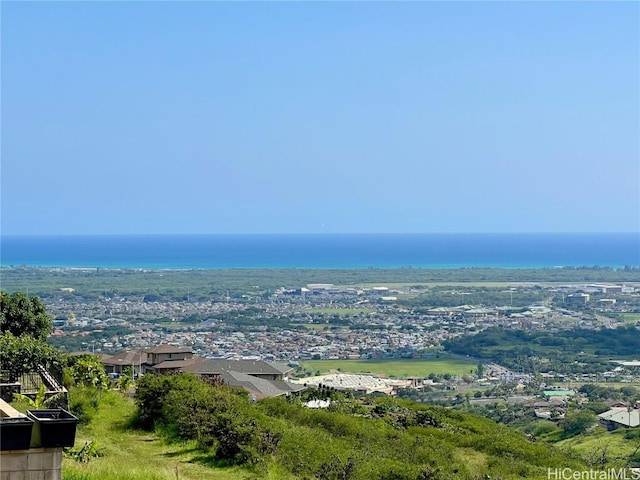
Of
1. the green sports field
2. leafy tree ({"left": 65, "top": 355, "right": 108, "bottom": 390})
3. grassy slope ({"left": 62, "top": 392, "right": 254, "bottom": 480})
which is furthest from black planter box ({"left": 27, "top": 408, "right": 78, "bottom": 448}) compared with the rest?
the green sports field

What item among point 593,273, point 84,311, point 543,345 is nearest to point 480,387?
point 543,345

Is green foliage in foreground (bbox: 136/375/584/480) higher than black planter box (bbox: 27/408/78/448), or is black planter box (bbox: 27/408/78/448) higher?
black planter box (bbox: 27/408/78/448)

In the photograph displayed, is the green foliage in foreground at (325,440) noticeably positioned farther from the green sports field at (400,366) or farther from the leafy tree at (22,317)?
the green sports field at (400,366)

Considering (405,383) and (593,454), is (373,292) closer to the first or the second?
(405,383)

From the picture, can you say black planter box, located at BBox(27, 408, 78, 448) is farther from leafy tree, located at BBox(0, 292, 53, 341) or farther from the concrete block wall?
leafy tree, located at BBox(0, 292, 53, 341)

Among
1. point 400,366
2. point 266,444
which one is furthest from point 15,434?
point 400,366

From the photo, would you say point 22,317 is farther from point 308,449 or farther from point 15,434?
point 15,434

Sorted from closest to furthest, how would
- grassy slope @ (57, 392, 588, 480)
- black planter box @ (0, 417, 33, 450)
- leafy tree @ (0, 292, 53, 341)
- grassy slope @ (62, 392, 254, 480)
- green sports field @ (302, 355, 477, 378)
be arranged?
1. black planter box @ (0, 417, 33, 450)
2. grassy slope @ (62, 392, 254, 480)
3. grassy slope @ (57, 392, 588, 480)
4. leafy tree @ (0, 292, 53, 341)
5. green sports field @ (302, 355, 477, 378)

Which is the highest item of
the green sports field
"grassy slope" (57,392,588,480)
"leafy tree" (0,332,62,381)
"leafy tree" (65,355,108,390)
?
"leafy tree" (0,332,62,381)
